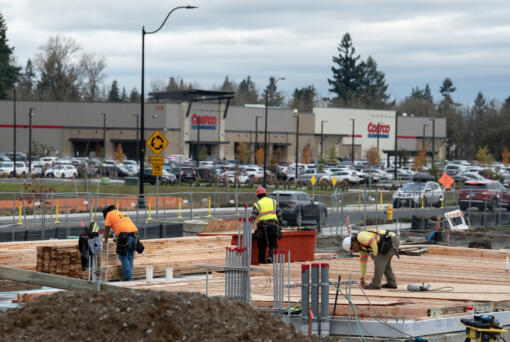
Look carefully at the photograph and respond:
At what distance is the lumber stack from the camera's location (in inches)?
645

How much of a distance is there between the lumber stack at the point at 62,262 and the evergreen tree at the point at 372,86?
146362 millimetres

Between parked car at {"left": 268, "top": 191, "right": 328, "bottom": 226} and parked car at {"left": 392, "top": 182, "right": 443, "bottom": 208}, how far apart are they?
7527 mm

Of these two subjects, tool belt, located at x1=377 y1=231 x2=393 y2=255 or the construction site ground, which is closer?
the construction site ground

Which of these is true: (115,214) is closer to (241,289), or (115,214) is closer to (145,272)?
(145,272)

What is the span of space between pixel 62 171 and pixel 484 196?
Result: 36737 mm

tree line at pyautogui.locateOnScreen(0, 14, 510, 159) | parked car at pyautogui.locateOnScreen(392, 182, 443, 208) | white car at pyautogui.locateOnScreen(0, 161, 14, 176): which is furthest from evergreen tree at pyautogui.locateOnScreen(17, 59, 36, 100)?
parked car at pyautogui.locateOnScreen(392, 182, 443, 208)

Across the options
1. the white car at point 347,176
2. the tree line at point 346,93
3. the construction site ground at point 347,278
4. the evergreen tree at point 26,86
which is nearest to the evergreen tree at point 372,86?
the tree line at point 346,93

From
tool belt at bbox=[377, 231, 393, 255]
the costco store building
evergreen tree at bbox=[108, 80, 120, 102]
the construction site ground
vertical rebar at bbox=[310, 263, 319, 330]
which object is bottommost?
the construction site ground

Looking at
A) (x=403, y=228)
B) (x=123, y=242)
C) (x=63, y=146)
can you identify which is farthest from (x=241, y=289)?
(x=63, y=146)

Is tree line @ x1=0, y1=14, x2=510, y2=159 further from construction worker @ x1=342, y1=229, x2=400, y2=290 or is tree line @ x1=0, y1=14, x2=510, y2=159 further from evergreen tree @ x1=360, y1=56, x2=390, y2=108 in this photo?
construction worker @ x1=342, y1=229, x2=400, y2=290

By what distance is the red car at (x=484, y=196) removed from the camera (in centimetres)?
3878

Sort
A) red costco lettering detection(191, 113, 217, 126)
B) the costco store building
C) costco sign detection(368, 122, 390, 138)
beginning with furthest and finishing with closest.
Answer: costco sign detection(368, 122, 390, 138)
red costco lettering detection(191, 113, 217, 126)
the costco store building

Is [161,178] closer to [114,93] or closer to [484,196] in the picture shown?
[484,196]

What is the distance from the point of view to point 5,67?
121562 millimetres
